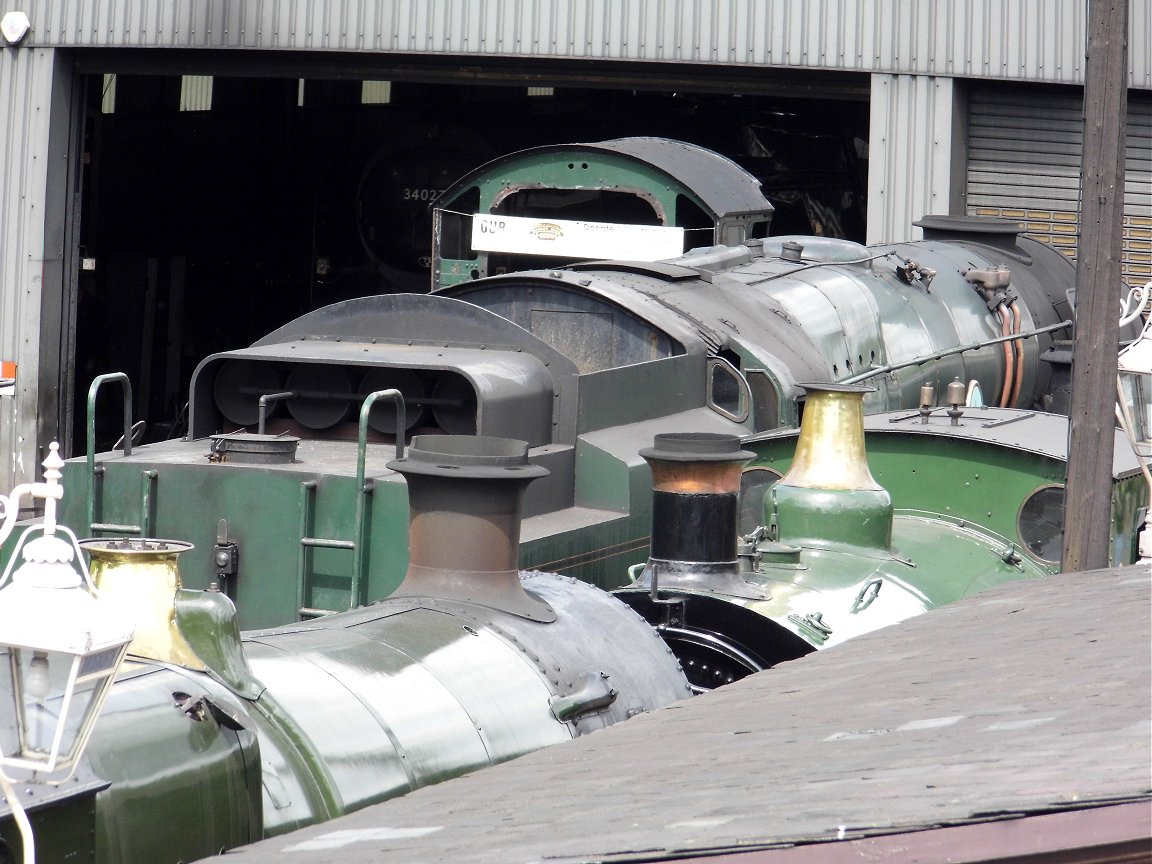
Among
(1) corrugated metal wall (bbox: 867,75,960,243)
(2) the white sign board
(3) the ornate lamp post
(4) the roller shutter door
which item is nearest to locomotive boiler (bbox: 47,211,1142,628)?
(2) the white sign board

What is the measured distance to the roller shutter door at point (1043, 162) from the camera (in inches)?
670

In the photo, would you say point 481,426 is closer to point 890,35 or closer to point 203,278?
point 890,35

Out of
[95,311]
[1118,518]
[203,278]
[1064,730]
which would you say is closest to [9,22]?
[95,311]

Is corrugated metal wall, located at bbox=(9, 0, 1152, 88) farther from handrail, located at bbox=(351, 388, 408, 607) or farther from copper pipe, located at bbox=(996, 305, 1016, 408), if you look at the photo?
handrail, located at bbox=(351, 388, 408, 607)

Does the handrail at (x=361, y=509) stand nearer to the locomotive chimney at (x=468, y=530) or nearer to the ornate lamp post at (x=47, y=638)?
the locomotive chimney at (x=468, y=530)

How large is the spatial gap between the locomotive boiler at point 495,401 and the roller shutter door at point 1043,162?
4752mm

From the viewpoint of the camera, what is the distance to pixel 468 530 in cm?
674

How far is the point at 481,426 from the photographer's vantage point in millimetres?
8797

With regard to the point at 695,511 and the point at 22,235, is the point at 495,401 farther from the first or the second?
the point at 22,235

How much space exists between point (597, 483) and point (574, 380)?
23.1 inches

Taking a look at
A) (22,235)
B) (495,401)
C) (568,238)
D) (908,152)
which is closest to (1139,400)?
(495,401)

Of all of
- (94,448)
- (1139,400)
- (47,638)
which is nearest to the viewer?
(47,638)

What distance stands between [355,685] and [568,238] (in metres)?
10.6

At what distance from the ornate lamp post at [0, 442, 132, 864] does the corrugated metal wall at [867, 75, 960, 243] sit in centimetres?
1401
